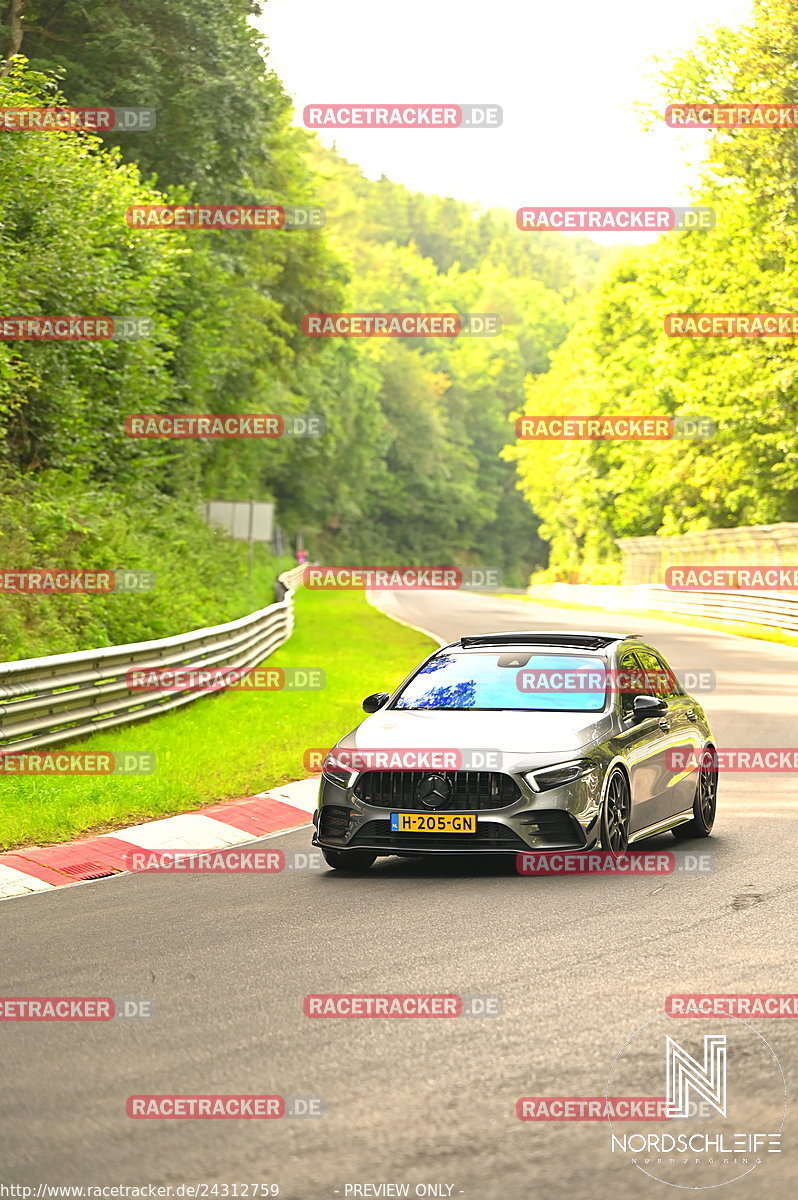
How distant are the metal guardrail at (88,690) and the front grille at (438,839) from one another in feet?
16.7

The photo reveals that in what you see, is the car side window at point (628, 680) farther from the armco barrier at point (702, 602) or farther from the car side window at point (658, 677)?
the armco barrier at point (702, 602)

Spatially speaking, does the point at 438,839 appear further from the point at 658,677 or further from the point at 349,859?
the point at 658,677

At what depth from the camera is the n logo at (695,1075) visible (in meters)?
5.24

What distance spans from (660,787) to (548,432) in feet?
285

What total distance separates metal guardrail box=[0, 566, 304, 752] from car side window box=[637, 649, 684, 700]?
220 inches

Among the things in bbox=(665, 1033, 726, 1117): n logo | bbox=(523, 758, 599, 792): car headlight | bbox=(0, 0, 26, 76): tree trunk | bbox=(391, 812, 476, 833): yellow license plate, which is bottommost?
bbox=(391, 812, 476, 833): yellow license plate

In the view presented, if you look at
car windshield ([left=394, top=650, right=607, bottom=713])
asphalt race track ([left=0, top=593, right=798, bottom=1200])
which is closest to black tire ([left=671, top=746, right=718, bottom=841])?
asphalt race track ([left=0, top=593, right=798, bottom=1200])

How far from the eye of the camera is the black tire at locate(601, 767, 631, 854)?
1027 cm

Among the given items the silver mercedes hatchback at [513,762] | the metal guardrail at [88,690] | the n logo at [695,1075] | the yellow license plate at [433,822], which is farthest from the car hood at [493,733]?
the metal guardrail at [88,690]

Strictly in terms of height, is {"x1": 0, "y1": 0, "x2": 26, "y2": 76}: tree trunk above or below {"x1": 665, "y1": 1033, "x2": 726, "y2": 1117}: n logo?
above

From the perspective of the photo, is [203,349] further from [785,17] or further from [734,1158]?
[734,1158]

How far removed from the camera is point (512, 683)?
1134cm

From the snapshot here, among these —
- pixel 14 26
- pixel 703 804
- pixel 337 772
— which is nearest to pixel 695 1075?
pixel 337 772

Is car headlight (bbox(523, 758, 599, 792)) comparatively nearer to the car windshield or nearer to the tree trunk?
the car windshield
